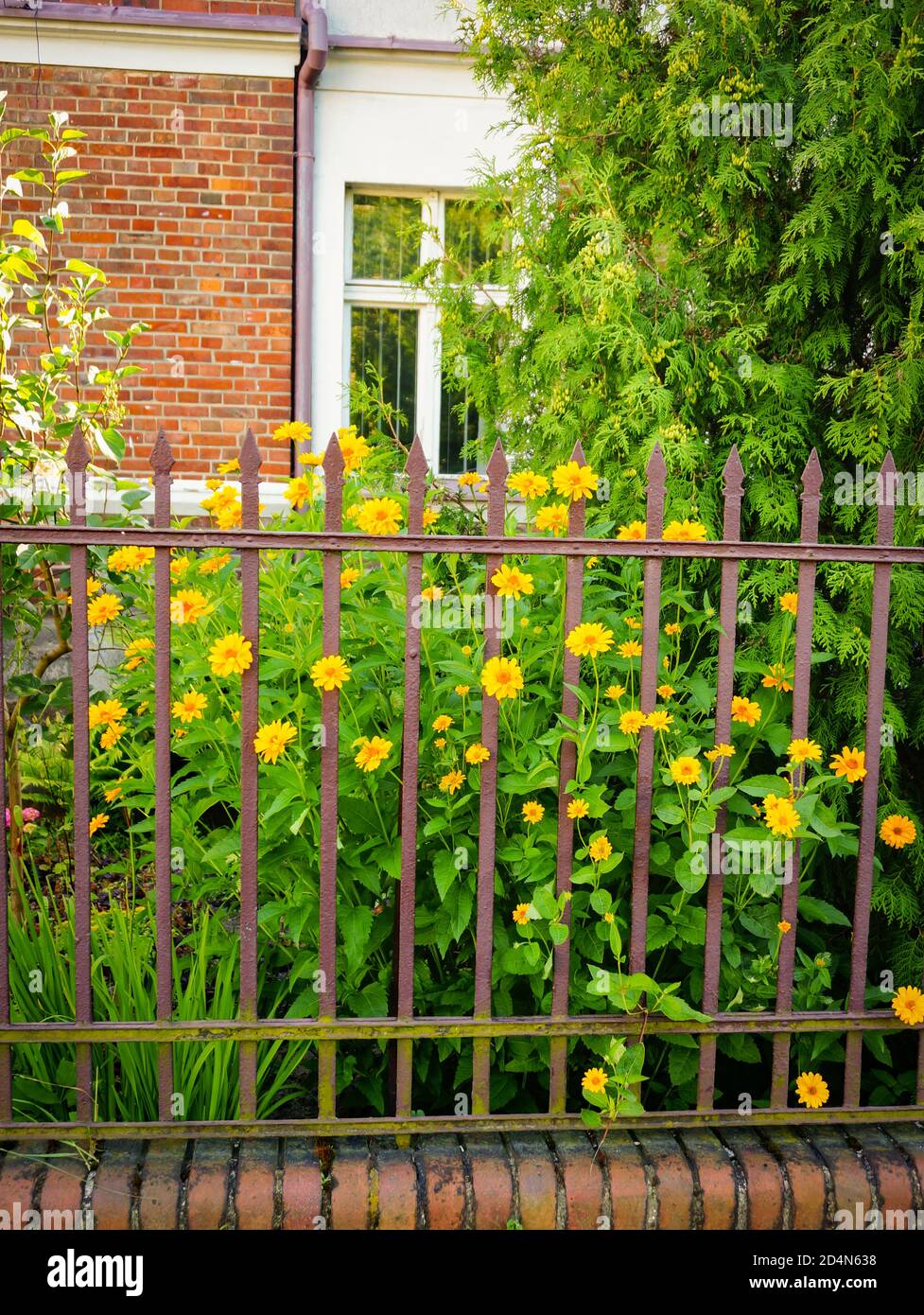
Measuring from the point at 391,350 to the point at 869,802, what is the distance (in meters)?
5.77

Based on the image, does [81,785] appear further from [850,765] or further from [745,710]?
[850,765]

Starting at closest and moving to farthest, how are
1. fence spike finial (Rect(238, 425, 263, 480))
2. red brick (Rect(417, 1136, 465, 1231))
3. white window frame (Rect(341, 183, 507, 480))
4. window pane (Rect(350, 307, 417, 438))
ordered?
fence spike finial (Rect(238, 425, 263, 480)) < red brick (Rect(417, 1136, 465, 1231)) < white window frame (Rect(341, 183, 507, 480)) < window pane (Rect(350, 307, 417, 438))

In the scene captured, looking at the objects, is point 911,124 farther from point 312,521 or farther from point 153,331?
point 153,331

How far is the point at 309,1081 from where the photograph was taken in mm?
2727

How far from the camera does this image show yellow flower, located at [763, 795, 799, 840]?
233 centimetres

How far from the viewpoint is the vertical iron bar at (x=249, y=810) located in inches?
90.9

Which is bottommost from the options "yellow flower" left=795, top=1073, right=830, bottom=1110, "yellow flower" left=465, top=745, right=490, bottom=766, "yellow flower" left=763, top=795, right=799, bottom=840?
"yellow flower" left=795, top=1073, right=830, bottom=1110

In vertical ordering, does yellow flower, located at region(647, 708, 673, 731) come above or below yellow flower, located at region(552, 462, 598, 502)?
below

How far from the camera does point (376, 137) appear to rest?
7230 mm

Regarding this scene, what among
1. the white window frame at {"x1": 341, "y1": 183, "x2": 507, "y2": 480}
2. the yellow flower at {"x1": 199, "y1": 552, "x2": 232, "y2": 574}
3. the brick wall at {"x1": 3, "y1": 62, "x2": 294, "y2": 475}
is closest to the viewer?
the yellow flower at {"x1": 199, "y1": 552, "x2": 232, "y2": 574}

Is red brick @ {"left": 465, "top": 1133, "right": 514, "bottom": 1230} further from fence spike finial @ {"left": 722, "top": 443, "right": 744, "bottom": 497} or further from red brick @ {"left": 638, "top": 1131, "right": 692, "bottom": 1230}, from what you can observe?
fence spike finial @ {"left": 722, "top": 443, "right": 744, "bottom": 497}

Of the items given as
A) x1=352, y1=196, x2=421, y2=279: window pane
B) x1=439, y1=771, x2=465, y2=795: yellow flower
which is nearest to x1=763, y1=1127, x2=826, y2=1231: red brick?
x1=439, y1=771, x2=465, y2=795: yellow flower

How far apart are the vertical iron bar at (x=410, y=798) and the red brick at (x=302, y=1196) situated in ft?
0.69
